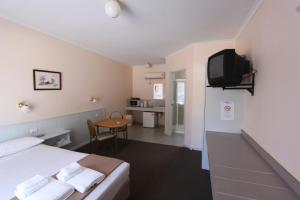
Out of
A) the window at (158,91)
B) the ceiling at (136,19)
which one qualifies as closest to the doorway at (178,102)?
the window at (158,91)

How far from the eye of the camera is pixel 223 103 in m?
2.25

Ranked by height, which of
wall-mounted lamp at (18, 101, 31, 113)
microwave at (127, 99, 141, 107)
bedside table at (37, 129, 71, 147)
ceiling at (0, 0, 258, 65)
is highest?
ceiling at (0, 0, 258, 65)

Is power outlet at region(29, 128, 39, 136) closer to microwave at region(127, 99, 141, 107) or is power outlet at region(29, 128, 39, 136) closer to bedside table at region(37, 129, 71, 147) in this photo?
bedside table at region(37, 129, 71, 147)

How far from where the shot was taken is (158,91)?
5977mm

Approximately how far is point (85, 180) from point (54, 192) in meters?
0.25

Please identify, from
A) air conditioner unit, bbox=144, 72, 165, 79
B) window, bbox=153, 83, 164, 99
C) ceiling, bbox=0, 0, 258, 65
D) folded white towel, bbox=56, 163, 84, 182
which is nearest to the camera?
folded white towel, bbox=56, 163, 84, 182

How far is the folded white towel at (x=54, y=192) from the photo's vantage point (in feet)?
3.90

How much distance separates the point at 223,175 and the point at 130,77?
5.36 metres

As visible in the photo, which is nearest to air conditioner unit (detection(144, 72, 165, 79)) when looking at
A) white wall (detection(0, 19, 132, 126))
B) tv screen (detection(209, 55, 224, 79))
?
white wall (detection(0, 19, 132, 126))

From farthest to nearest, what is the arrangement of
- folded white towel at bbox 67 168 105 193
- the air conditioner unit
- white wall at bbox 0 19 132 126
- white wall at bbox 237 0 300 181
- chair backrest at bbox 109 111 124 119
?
the air conditioner unit, chair backrest at bbox 109 111 124 119, white wall at bbox 0 19 132 126, folded white towel at bbox 67 168 105 193, white wall at bbox 237 0 300 181

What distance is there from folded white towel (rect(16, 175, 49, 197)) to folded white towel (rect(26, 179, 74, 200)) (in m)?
0.04

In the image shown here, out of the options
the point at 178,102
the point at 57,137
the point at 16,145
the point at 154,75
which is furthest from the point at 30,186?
the point at 154,75

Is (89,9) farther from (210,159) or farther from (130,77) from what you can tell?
(130,77)

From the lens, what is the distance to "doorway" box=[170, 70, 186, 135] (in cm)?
481
